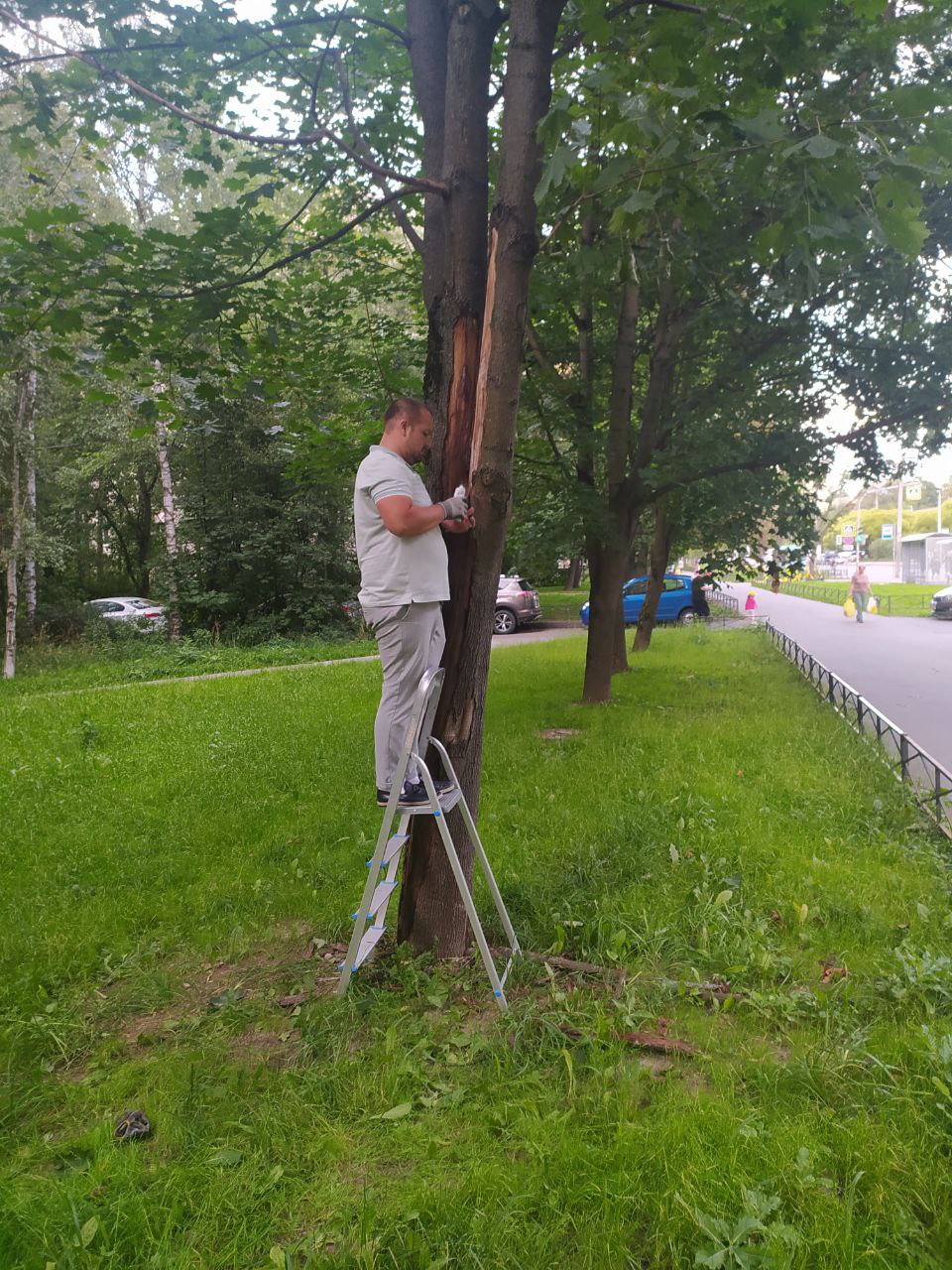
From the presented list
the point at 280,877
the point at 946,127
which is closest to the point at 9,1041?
the point at 280,877

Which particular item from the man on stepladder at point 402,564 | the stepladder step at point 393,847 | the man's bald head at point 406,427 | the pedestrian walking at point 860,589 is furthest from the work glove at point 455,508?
the pedestrian walking at point 860,589

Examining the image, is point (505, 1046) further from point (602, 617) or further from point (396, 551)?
point (602, 617)

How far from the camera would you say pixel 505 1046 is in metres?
2.71

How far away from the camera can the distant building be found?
30766 mm

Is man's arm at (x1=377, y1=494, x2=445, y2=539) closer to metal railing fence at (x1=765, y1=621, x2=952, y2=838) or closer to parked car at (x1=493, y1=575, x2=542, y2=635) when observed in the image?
metal railing fence at (x1=765, y1=621, x2=952, y2=838)

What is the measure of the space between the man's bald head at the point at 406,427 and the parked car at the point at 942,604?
24.6m

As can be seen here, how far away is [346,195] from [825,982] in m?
7.43

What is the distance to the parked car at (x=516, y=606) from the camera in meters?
22.8

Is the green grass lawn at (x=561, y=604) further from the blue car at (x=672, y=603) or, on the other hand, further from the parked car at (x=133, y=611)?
the parked car at (x=133, y=611)

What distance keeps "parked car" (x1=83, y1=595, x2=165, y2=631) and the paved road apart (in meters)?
15.5

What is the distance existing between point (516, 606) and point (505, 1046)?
20403mm

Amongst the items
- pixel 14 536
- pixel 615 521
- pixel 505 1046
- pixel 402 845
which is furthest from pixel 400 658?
pixel 14 536

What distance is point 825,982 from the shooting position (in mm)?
3186

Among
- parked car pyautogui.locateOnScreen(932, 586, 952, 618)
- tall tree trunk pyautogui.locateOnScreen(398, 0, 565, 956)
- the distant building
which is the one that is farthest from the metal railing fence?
the distant building
